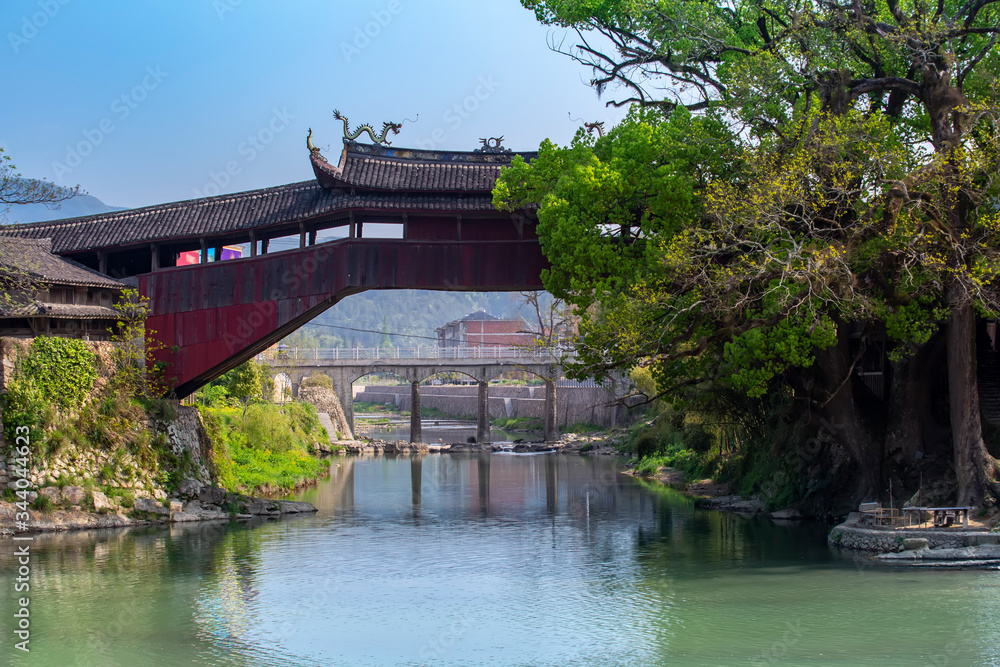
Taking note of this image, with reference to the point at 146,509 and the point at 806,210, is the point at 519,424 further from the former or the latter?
the point at 806,210

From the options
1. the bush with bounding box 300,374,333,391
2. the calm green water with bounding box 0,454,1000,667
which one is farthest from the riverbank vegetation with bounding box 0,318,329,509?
the bush with bounding box 300,374,333,391

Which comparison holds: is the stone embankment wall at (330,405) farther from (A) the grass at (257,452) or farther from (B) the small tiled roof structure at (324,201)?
(B) the small tiled roof structure at (324,201)

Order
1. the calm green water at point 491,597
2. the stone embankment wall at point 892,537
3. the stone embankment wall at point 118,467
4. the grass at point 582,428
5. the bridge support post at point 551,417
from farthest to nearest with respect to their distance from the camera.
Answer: the grass at point 582,428, the bridge support post at point 551,417, the stone embankment wall at point 118,467, the stone embankment wall at point 892,537, the calm green water at point 491,597

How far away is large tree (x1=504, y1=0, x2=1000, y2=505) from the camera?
16.0 metres

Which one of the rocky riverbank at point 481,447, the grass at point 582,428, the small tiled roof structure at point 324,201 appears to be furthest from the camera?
the grass at point 582,428

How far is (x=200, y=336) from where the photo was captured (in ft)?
74.4

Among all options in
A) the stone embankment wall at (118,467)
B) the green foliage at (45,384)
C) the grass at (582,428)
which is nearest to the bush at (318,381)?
the grass at (582,428)

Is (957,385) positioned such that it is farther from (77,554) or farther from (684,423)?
(77,554)

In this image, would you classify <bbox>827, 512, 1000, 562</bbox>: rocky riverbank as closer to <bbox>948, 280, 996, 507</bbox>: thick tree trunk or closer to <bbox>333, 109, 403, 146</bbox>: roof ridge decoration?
<bbox>948, 280, 996, 507</bbox>: thick tree trunk

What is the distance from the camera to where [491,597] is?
14.3 metres

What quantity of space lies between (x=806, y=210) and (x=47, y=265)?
1592cm

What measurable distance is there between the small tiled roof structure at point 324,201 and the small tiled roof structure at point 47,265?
1.73 ft

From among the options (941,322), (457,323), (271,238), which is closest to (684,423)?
(941,322)

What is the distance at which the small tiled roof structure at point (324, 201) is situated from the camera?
2202 cm
